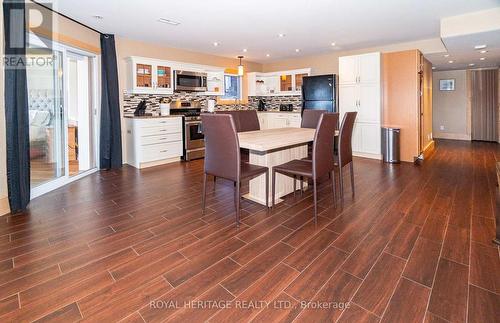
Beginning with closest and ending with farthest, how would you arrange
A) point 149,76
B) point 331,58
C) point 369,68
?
1. point 149,76
2. point 369,68
3. point 331,58

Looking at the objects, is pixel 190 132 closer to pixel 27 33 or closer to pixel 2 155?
pixel 27 33

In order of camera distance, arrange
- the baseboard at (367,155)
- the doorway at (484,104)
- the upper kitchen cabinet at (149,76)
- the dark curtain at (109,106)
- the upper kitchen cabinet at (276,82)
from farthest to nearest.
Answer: the doorway at (484,104)
the upper kitchen cabinet at (276,82)
the baseboard at (367,155)
the upper kitchen cabinet at (149,76)
the dark curtain at (109,106)

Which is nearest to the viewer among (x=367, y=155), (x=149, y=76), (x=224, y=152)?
(x=224, y=152)

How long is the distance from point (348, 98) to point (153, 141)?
4.05 meters

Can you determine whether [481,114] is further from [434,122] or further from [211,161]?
[211,161]

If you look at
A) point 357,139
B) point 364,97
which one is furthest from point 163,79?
point 357,139

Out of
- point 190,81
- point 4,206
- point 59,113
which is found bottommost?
point 4,206

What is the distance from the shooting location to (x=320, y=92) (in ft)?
21.4

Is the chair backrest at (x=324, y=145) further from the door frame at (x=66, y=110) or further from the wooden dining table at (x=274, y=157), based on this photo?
the door frame at (x=66, y=110)

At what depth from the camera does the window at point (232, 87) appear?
24.8ft

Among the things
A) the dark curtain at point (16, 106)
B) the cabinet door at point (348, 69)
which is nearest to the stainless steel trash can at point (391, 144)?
the cabinet door at point (348, 69)

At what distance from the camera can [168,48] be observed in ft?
20.1

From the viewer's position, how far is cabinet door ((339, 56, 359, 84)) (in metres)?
5.96

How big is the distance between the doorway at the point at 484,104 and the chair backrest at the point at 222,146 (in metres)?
9.01
